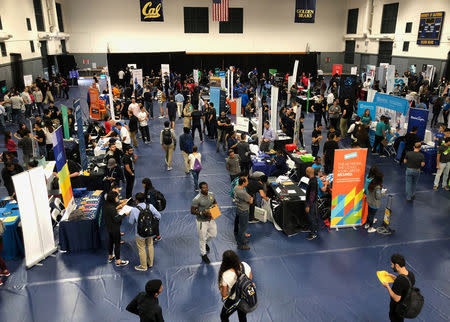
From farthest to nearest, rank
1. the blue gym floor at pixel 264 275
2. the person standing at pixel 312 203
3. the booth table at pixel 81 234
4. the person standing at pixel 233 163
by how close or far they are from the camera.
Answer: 1. the person standing at pixel 233 163
2. the person standing at pixel 312 203
3. the booth table at pixel 81 234
4. the blue gym floor at pixel 264 275

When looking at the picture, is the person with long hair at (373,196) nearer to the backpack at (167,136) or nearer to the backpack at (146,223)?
the backpack at (146,223)

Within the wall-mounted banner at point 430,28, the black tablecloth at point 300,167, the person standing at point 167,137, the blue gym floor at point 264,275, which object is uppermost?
the wall-mounted banner at point 430,28

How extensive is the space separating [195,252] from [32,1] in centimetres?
2446

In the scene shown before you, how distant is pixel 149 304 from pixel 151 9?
2248cm

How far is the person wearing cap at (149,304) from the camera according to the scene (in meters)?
3.79

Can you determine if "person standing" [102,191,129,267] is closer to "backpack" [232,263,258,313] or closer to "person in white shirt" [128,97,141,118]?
"backpack" [232,263,258,313]

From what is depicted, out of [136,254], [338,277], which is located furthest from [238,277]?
[136,254]

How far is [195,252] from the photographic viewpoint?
269 inches

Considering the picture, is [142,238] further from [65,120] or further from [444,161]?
[444,161]

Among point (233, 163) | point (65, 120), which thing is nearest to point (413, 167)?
point (233, 163)

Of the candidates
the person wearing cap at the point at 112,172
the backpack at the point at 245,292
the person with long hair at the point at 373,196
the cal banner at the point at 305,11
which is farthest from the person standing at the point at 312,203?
the cal banner at the point at 305,11

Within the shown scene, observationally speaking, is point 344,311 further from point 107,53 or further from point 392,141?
point 107,53

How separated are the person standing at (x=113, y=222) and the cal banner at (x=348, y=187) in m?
4.41

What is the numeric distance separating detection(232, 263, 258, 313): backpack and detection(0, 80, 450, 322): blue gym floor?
4.44 ft
